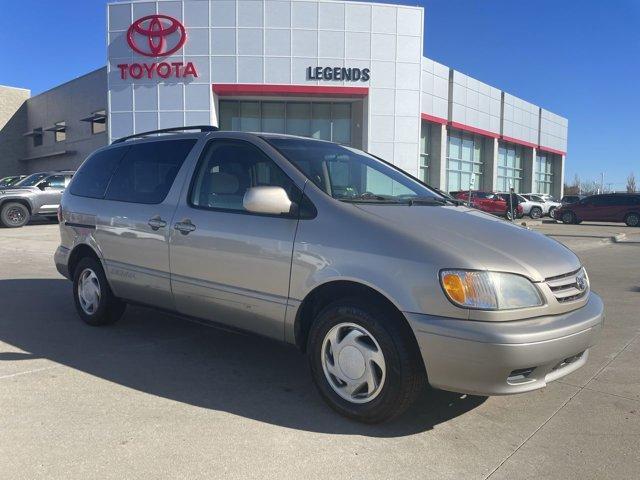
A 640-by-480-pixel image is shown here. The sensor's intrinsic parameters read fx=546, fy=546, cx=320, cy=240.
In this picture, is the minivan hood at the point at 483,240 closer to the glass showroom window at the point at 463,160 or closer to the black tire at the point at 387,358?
the black tire at the point at 387,358

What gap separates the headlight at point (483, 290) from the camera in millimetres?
2885

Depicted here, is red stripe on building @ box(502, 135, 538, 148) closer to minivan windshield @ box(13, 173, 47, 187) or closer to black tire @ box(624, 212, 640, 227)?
black tire @ box(624, 212, 640, 227)

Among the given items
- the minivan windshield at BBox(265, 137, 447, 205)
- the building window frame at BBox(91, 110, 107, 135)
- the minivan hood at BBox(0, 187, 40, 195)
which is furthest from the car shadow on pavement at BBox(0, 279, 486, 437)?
the building window frame at BBox(91, 110, 107, 135)

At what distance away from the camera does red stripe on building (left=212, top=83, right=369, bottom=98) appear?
80.1 ft

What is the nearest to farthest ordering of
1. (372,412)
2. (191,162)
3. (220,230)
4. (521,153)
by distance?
(372,412)
(220,230)
(191,162)
(521,153)

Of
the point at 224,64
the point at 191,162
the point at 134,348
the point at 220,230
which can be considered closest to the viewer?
the point at 220,230

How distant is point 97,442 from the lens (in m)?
3.03

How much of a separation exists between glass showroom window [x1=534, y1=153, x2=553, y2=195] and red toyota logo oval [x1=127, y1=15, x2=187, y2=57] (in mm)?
31917

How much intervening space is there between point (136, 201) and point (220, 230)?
1248 millimetres

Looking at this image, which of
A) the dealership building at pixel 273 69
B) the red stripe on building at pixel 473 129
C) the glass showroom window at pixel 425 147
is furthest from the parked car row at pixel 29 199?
the red stripe on building at pixel 473 129

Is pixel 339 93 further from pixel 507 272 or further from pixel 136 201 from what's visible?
pixel 507 272

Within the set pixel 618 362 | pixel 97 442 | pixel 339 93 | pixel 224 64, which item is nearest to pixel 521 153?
pixel 339 93

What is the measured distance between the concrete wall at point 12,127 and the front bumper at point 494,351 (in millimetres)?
45540

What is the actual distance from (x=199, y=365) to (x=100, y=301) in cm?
149
